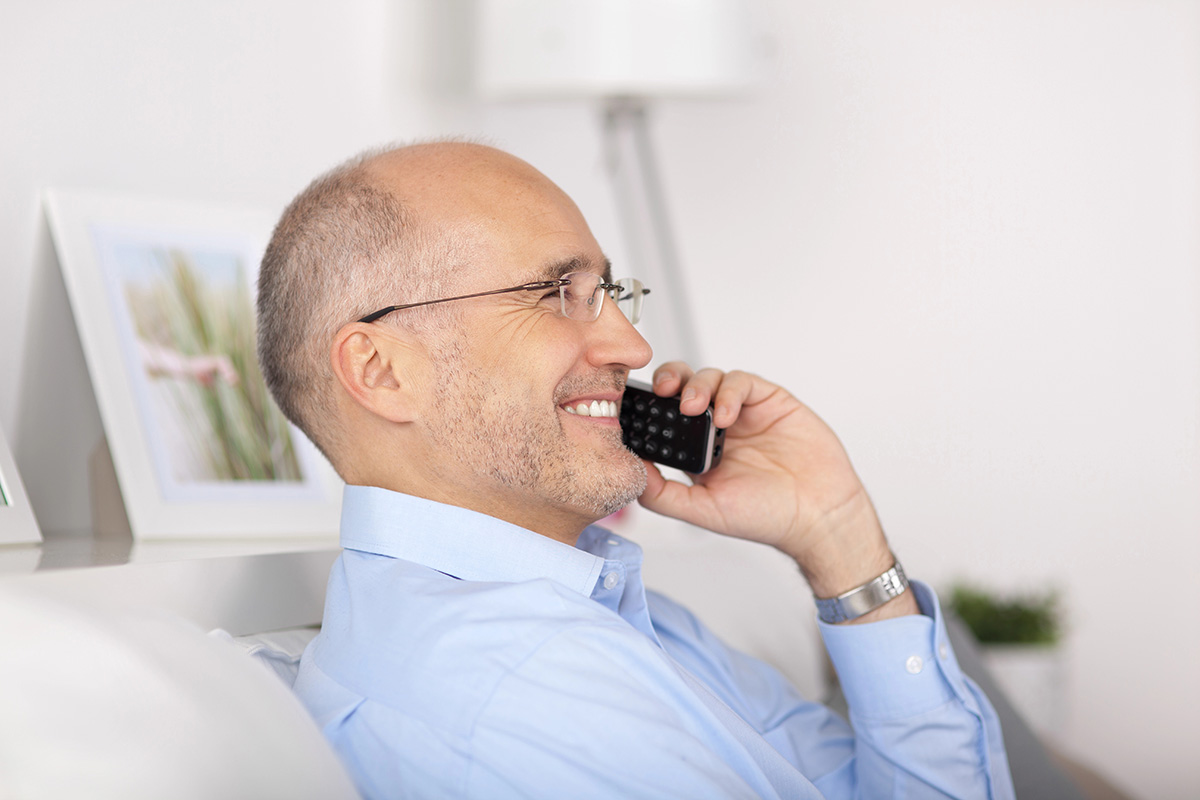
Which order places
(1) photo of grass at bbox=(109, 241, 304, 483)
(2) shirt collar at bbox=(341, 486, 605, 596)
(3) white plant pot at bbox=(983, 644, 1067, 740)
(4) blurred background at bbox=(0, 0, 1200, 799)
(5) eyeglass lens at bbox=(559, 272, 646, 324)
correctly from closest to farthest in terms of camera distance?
(2) shirt collar at bbox=(341, 486, 605, 596)
(5) eyeglass lens at bbox=(559, 272, 646, 324)
(1) photo of grass at bbox=(109, 241, 304, 483)
(3) white plant pot at bbox=(983, 644, 1067, 740)
(4) blurred background at bbox=(0, 0, 1200, 799)

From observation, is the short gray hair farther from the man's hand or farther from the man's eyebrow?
the man's hand

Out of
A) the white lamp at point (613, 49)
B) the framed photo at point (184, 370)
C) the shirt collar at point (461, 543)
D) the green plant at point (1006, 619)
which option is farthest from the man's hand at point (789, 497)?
the green plant at point (1006, 619)

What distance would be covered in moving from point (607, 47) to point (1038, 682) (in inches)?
65.2

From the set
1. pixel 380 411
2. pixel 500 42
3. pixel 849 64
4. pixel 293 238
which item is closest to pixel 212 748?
pixel 380 411

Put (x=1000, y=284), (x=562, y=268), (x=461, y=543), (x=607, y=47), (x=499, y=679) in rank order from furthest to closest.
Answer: (x=1000, y=284) → (x=607, y=47) → (x=562, y=268) → (x=461, y=543) → (x=499, y=679)

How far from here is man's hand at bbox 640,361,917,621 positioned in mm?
1203

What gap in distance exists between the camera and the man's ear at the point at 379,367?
974 millimetres

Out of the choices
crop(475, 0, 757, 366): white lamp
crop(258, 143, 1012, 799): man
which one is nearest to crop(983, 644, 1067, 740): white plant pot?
crop(258, 143, 1012, 799): man

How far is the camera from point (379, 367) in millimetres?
984

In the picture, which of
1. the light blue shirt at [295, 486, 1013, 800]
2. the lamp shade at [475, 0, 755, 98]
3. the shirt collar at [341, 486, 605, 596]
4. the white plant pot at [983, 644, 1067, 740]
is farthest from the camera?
the white plant pot at [983, 644, 1067, 740]

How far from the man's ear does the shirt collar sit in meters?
0.09

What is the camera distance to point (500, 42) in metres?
1.83

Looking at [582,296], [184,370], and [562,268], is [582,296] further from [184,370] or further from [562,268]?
[184,370]

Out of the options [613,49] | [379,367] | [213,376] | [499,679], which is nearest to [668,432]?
[379,367]
